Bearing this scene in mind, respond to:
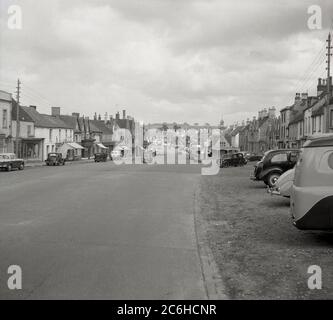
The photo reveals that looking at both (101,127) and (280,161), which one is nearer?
(280,161)

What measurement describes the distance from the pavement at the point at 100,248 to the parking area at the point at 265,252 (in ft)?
1.87

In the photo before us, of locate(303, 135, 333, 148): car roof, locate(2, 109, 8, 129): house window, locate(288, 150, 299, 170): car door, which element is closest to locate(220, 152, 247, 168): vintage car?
locate(2, 109, 8, 129): house window

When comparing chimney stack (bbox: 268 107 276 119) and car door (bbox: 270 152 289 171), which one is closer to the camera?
car door (bbox: 270 152 289 171)

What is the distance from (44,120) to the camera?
70875 mm

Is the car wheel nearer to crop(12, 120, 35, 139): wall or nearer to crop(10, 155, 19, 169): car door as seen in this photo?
crop(10, 155, 19, 169): car door

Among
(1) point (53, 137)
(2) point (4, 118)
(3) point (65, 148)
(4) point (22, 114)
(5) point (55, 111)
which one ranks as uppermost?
(5) point (55, 111)

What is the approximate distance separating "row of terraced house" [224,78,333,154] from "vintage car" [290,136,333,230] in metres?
22.2

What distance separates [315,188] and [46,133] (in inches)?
2507

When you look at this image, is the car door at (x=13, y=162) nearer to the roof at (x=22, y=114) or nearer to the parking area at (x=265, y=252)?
the roof at (x=22, y=114)

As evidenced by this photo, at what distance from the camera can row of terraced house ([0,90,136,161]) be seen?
176 feet

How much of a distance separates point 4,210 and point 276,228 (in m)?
8.43

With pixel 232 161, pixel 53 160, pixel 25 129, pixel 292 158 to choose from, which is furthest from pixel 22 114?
pixel 292 158

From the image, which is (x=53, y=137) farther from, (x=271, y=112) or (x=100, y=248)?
(x=100, y=248)

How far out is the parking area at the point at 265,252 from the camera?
6.54m
